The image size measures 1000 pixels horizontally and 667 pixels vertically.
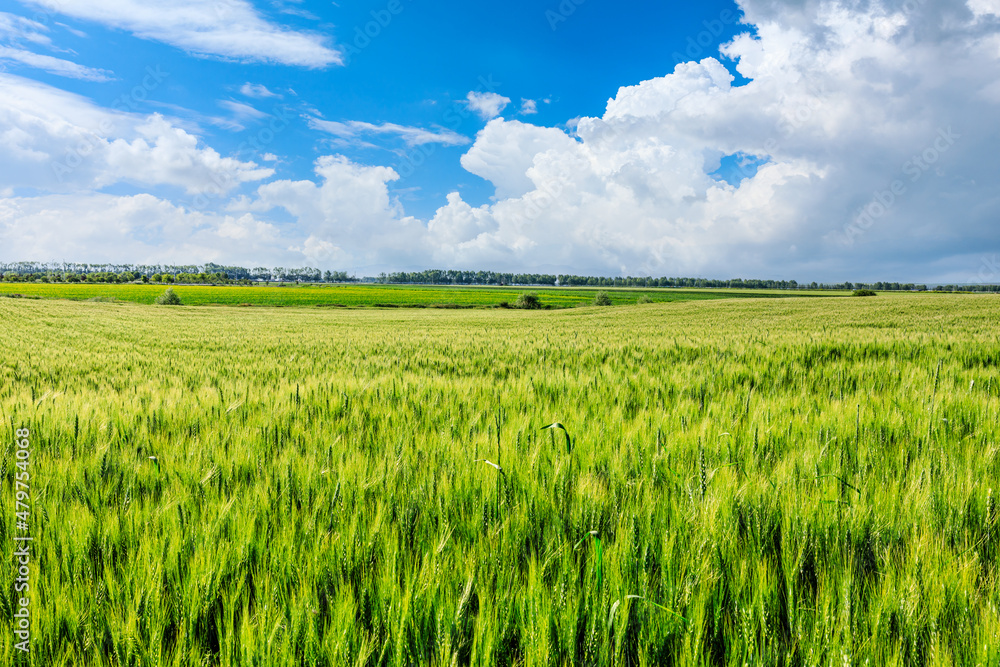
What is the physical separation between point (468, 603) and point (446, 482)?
2.27 feet

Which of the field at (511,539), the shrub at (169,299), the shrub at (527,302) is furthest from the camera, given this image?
the shrub at (527,302)

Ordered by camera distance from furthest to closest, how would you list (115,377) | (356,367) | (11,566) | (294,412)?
(356,367) → (115,377) → (294,412) → (11,566)

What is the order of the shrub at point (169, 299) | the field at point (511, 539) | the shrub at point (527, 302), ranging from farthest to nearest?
the shrub at point (527, 302) → the shrub at point (169, 299) → the field at point (511, 539)

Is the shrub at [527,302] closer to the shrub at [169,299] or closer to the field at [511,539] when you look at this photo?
the shrub at [169,299]

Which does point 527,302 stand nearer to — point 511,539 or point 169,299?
point 169,299

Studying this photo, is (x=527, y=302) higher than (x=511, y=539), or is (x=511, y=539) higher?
(x=527, y=302)

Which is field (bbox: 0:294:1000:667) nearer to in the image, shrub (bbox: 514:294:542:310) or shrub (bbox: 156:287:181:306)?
shrub (bbox: 514:294:542:310)

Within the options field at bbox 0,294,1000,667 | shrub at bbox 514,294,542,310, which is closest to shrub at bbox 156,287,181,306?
shrub at bbox 514,294,542,310

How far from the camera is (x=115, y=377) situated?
5.88 meters

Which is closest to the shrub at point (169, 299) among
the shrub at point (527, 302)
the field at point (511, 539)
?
the shrub at point (527, 302)

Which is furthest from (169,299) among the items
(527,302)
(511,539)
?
(511,539)

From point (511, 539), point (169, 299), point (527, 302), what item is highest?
point (527, 302)

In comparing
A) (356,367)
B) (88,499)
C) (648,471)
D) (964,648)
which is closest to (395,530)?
(648,471)

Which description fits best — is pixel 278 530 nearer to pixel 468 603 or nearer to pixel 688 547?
pixel 468 603
